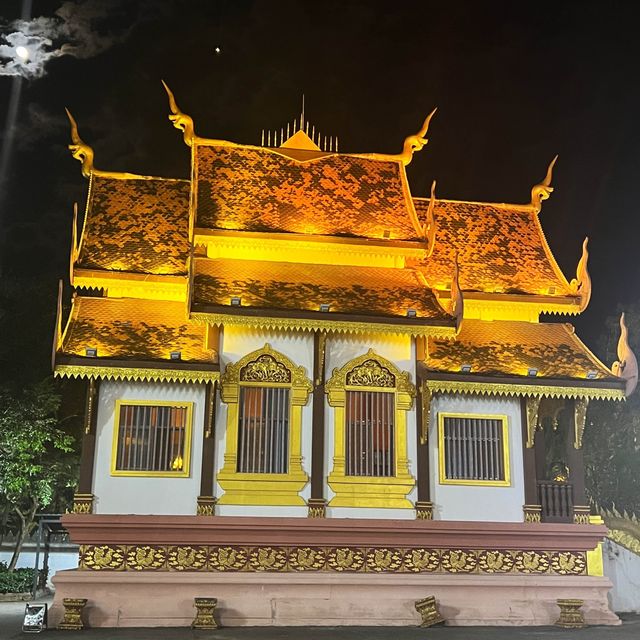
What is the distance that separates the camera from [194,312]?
12.9 m

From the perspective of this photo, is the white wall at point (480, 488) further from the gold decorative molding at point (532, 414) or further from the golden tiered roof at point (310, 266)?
the golden tiered roof at point (310, 266)

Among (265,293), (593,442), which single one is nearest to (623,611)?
(265,293)

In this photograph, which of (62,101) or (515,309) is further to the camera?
(62,101)

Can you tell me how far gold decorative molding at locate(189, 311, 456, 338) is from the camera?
13.0m

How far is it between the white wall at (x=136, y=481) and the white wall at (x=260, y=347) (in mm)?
357

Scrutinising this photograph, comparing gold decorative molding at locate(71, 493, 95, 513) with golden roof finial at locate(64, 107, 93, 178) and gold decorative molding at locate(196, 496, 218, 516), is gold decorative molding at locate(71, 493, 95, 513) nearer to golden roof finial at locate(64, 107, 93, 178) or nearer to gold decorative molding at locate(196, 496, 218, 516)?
gold decorative molding at locate(196, 496, 218, 516)

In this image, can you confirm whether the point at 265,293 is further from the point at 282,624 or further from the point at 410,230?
the point at 282,624

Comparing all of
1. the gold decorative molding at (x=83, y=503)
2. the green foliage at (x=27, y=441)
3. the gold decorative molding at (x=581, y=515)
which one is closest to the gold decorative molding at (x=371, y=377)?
the gold decorative molding at (x=581, y=515)

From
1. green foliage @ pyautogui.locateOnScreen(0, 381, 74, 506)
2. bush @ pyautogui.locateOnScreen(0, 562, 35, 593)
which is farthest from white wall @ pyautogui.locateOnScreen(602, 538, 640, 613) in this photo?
bush @ pyautogui.locateOnScreen(0, 562, 35, 593)

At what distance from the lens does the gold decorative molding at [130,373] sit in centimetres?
1261

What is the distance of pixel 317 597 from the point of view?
41.5ft

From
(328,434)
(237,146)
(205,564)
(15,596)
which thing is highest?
(237,146)

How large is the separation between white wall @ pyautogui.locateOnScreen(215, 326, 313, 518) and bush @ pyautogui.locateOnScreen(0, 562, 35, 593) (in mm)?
8892

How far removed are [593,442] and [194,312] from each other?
1631 centimetres
